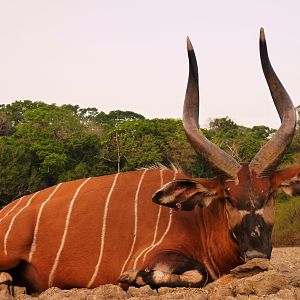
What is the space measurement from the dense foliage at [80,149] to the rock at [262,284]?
27513mm

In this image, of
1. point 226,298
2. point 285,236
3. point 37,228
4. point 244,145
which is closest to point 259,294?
point 226,298

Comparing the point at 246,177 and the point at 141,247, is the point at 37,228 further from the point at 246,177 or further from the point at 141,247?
the point at 246,177

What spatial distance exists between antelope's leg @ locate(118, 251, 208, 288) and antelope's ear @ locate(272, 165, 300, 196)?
84 centimetres

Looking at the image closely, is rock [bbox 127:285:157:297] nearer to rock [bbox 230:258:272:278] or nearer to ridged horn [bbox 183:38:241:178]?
rock [bbox 230:258:272:278]

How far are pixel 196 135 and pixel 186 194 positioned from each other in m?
0.47

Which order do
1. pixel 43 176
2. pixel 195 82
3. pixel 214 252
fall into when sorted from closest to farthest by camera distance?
pixel 214 252 → pixel 195 82 → pixel 43 176

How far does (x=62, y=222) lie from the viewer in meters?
4.66

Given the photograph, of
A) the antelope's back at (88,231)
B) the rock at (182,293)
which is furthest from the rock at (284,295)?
the antelope's back at (88,231)

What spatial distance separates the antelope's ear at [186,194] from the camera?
419cm

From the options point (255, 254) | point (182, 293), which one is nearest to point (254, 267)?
point (255, 254)

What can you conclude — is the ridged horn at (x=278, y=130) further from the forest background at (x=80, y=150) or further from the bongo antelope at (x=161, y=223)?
the forest background at (x=80, y=150)

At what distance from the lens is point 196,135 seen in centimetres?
431

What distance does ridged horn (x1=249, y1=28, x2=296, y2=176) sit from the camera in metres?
Result: 4.04

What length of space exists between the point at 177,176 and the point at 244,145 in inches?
1107
